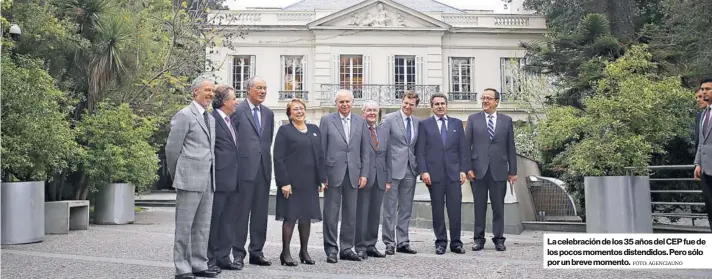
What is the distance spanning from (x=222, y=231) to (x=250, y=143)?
87 cm

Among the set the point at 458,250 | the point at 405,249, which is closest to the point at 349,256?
the point at 405,249

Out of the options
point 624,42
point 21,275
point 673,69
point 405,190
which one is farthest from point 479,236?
point 624,42

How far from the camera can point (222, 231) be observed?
6039 millimetres

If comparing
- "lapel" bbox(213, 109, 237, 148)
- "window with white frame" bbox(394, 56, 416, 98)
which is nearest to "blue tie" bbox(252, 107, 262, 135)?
"lapel" bbox(213, 109, 237, 148)

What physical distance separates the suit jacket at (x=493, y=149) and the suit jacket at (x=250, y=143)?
254 centimetres

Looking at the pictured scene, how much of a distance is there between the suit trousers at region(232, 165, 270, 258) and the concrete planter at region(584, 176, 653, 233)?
371 centimetres

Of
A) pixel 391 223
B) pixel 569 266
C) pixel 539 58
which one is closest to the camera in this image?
pixel 569 266

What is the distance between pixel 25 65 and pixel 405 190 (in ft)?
20.1

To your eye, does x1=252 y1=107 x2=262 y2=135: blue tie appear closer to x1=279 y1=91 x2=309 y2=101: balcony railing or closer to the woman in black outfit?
the woman in black outfit

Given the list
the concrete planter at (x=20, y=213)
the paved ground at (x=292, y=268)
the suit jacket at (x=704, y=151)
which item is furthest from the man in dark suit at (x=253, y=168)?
the suit jacket at (x=704, y=151)

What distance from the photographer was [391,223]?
24.5ft

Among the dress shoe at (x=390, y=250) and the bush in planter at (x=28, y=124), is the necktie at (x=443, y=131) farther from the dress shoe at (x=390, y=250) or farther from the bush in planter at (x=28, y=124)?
the bush in planter at (x=28, y=124)

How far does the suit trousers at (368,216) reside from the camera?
23.0 ft

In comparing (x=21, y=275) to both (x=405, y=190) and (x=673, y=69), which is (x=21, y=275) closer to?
(x=405, y=190)
